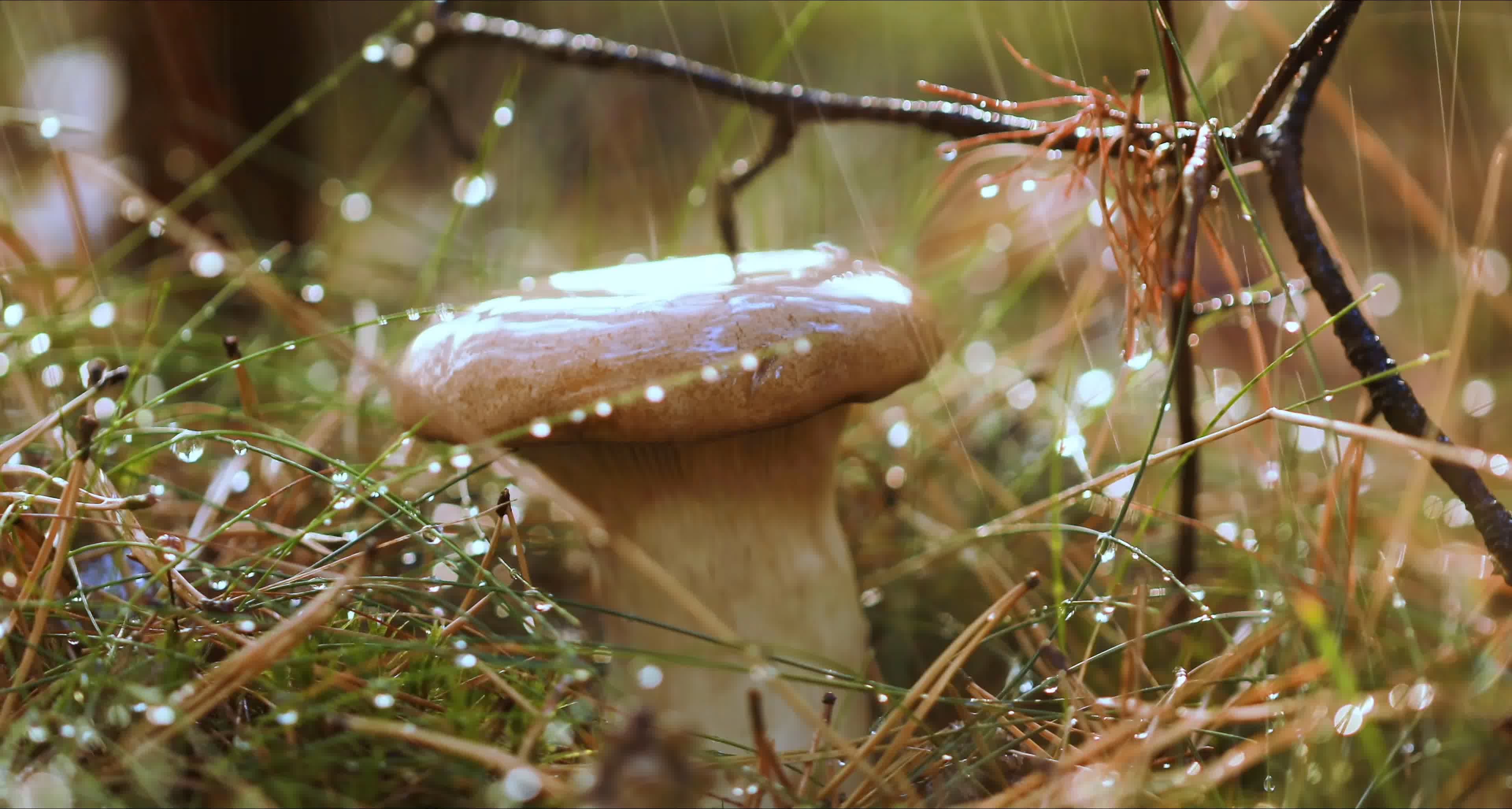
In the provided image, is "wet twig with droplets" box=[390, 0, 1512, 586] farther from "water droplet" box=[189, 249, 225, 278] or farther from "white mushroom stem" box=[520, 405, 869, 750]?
"water droplet" box=[189, 249, 225, 278]

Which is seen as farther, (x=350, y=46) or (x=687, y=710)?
(x=350, y=46)

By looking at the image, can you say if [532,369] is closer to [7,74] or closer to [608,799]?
[608,799]

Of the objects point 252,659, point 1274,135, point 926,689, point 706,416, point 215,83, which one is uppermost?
point 215,83

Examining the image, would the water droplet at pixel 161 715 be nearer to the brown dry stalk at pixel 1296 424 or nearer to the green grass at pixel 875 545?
the green grass at pixel 875 545

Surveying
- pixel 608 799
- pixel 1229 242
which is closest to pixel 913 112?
pixel 1229 242

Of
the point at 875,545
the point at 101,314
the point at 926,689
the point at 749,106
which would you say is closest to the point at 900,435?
the point at 875,545

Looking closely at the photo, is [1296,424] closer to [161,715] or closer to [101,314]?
[161,715]

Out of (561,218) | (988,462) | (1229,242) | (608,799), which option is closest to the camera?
(608,799)
